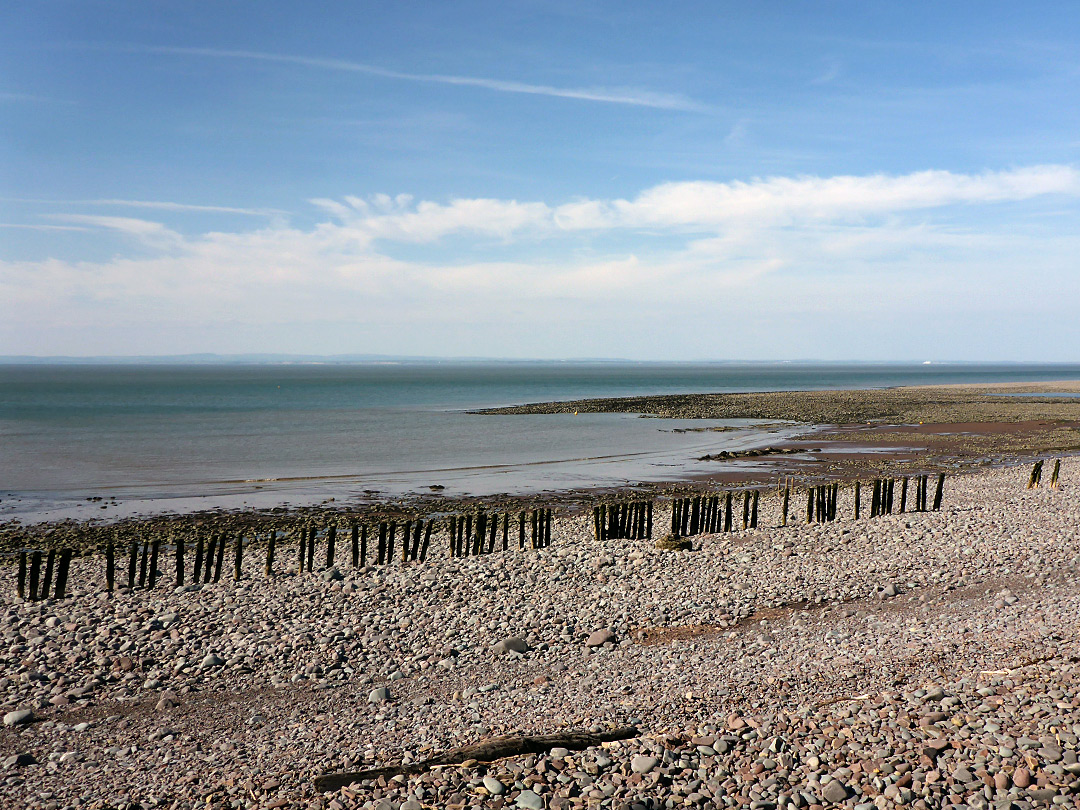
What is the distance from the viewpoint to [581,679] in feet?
35.4

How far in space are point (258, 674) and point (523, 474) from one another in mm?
24723

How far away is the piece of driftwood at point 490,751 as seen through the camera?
7.88m

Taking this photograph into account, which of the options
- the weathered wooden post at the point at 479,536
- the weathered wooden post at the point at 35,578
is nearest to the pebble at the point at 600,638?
the weathered wooden post at the point at 479,536

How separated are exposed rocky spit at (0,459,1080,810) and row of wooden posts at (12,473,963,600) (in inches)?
27.7

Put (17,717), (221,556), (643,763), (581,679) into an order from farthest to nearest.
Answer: (221,556), (581,679), (17,717), (643,763)

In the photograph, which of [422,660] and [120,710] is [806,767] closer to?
[422,660]

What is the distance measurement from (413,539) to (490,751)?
40.4 ft

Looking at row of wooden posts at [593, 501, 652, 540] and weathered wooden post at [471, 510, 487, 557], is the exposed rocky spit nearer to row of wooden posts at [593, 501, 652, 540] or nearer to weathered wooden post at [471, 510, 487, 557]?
weathered wooden post at [471, 510, 487, 557]

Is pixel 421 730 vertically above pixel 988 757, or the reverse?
pixel 988 757

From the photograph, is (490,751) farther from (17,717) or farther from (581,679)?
(17,717)

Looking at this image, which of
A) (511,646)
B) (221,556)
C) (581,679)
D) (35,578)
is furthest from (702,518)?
(35,578)

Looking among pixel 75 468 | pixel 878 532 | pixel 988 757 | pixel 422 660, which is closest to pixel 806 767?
pixel 988 757

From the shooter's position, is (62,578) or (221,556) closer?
(62,578)

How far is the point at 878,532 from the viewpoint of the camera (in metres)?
19.1
